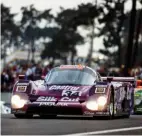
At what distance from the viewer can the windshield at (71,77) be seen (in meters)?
18.6

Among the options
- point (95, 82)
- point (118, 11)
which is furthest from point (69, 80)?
→ point (118, 11)

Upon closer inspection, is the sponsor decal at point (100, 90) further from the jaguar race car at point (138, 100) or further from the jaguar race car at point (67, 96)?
the jaguar race car at point (138, 100)

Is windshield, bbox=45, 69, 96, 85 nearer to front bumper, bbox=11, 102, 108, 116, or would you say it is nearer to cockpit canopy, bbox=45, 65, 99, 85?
cockpit canopy, bbox=45, 65, 99, 85

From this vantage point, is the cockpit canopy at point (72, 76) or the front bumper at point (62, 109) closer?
the front bumper at point (62, 109)

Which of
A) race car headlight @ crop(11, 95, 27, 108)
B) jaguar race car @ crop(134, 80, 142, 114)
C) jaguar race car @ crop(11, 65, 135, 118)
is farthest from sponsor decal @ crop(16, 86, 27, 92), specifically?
jaguar race car @ crop(134, 80, 142, 114)

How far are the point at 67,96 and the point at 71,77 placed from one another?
1.37 meters

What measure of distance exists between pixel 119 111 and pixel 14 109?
2.87 metres

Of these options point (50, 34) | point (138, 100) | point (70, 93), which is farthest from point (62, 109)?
point (50, 34)

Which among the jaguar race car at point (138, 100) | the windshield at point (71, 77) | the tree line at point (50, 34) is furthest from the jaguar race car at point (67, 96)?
the tree line at point (50, 34)

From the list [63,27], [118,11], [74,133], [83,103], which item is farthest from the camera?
[63,27]

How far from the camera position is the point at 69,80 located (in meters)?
18.7

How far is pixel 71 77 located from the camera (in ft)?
62.0

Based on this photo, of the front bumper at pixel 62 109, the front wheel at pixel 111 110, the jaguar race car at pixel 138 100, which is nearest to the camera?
the front bumper at pixel 62 109

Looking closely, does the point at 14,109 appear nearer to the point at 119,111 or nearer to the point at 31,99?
the point at 31,99
